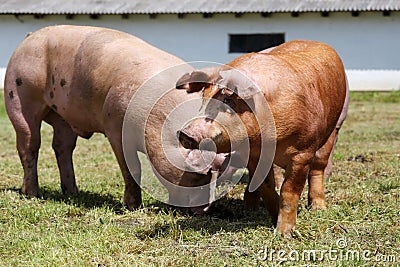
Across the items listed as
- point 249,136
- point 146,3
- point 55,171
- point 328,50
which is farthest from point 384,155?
point 146,3

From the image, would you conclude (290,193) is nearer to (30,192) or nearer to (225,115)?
(225,115)

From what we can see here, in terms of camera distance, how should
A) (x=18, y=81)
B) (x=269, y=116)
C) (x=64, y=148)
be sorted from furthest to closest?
(x=64, y=148) < (x=18, y=81) < (x=269, y=116)

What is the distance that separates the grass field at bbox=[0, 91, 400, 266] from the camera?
417 centimetres

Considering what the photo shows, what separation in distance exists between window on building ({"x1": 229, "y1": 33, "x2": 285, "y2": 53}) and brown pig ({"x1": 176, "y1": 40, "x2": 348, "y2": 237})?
15245 millimetres

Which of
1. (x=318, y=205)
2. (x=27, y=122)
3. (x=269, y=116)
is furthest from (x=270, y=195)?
(x=27, y=122)

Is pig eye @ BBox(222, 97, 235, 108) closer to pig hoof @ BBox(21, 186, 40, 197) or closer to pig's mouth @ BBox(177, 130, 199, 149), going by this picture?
pig's mouth @ BBox(177, 130, 199, 149)

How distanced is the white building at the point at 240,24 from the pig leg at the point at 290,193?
14.5 m

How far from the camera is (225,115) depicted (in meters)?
4.11

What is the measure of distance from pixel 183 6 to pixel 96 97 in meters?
14.3

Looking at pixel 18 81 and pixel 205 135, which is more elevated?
pixel 205 135

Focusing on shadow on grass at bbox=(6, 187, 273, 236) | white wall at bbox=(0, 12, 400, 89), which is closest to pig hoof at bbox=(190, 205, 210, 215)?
shadow on grass at bbox=(6, 187, 273, 236)

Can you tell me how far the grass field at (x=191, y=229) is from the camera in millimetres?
4172

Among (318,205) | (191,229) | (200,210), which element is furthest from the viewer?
(318,205)

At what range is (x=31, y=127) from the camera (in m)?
6.46
